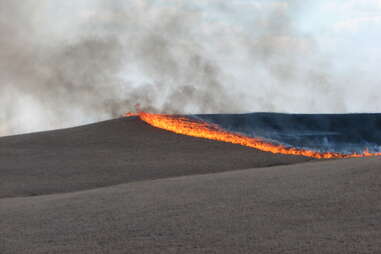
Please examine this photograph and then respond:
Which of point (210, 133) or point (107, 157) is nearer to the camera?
point (107, 157)

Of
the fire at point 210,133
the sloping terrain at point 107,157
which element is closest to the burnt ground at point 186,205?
the sloping terrain at point 107,157

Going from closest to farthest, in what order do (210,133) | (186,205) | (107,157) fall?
(186,205) < (107,157) < (210,133)

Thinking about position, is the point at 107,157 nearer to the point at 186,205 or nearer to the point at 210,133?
the point at 210,133

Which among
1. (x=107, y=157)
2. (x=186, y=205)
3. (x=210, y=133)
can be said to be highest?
(x=210, y=133)

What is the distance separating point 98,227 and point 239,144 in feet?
12.5

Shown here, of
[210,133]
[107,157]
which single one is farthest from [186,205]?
[210,133]

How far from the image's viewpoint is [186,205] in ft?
11.8

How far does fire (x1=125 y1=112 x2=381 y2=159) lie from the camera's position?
652 centimetres

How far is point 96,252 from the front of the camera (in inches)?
105

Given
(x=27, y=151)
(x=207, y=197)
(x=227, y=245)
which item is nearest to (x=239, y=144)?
(x=27, y=151)

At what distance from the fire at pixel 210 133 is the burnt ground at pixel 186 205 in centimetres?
35

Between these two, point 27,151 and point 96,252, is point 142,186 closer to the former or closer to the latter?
point 96,252

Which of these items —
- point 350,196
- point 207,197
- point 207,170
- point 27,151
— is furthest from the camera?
point 27,151

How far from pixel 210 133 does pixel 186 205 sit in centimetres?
359
